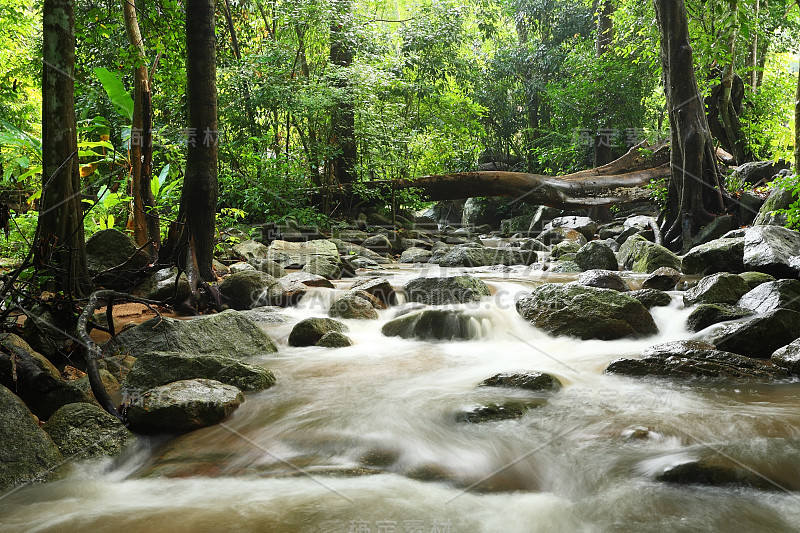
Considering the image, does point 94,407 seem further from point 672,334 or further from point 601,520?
point 672,334

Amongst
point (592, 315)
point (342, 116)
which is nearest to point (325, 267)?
point (592, 315)

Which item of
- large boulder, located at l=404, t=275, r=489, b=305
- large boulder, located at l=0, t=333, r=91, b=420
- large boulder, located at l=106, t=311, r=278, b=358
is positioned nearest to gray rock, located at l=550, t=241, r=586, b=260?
large boulder, located at l=404, t=275, r=489, b=305

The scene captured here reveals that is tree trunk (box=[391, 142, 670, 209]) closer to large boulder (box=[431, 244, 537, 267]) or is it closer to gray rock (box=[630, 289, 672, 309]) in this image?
large boulder (box=[431, 244, 537, 267])

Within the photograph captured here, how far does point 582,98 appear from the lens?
16.7 metres

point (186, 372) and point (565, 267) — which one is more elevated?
point (565, 267)

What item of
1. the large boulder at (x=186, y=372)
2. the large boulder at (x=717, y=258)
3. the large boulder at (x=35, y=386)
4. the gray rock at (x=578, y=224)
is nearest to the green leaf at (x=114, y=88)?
the large boulder at (x=186, y=372)

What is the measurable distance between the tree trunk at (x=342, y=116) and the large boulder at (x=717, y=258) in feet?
26.4

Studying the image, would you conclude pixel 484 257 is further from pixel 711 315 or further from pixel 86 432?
pixel 86 432

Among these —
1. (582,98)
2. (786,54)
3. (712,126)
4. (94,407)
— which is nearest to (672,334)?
(94,407)

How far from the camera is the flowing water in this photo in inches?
89.5

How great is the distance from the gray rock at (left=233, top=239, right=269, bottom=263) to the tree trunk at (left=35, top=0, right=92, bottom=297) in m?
4.65

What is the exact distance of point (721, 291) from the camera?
222 inches

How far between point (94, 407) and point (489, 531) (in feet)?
7.26

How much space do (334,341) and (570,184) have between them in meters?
10.0
